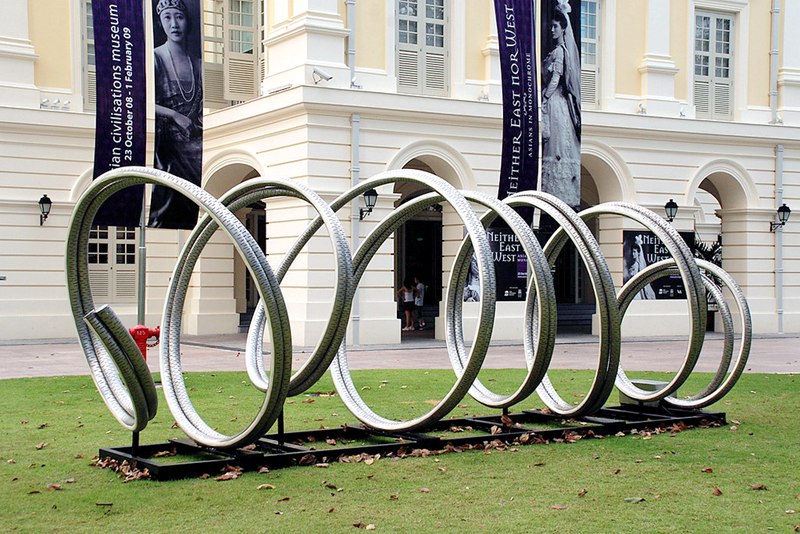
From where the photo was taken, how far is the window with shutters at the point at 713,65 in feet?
101

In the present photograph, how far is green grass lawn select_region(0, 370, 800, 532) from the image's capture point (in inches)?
311

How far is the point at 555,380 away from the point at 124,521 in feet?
34.4

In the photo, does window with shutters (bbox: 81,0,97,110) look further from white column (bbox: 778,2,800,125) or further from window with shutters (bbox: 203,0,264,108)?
white column (bbox: 778,2,800,125)

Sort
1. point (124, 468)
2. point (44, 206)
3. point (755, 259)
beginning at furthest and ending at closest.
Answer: point (755, 259), point (44, 206), point (124, 468)

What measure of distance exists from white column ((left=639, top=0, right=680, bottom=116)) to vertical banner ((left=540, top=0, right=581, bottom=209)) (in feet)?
14.4

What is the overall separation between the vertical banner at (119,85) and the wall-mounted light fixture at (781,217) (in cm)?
1838

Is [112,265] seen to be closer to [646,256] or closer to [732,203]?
[646,256]

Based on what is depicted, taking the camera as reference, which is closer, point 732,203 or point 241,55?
point 241,55

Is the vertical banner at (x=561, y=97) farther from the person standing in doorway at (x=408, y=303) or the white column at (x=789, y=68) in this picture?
the white column at (x=789, y=68)

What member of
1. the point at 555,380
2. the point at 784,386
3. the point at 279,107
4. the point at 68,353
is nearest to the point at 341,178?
the point at 279,107

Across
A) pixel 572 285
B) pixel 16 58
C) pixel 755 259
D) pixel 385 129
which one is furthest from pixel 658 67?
pixel 16 58

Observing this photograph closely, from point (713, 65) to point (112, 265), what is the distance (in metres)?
17.4

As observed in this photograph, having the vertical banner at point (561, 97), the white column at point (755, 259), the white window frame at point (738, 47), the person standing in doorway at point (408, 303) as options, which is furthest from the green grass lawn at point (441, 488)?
the white window frame at point (738, 47)

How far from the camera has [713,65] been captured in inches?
1220
